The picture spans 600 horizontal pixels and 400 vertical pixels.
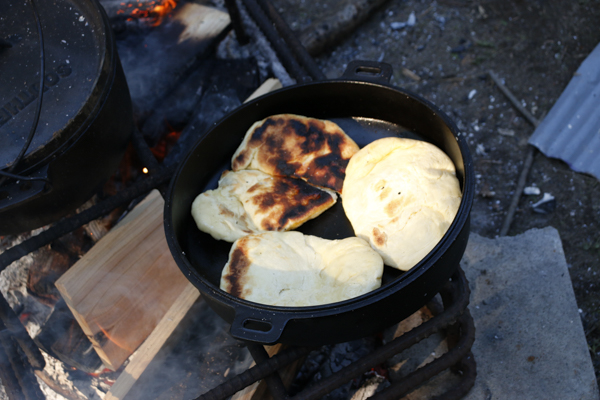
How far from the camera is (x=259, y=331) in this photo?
1.52m

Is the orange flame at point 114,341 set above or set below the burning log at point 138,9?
below

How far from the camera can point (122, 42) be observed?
367cm

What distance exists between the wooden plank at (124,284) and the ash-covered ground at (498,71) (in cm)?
225

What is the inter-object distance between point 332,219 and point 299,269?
40cm

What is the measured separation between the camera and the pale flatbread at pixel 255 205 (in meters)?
2.15

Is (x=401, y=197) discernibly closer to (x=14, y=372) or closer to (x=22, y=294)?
(x=14, y=372)

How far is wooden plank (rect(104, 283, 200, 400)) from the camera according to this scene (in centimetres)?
214

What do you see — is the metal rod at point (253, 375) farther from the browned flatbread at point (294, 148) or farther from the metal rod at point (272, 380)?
the browned flatbread at point (294, 148)

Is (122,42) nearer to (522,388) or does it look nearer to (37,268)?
(37,268)

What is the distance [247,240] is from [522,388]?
5.36ft

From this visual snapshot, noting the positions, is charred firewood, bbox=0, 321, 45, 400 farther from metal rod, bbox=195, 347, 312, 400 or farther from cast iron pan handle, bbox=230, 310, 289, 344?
cast iron pan handle, bbox=230, 310, 289, 344

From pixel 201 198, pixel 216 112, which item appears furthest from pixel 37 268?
pixel 216 112

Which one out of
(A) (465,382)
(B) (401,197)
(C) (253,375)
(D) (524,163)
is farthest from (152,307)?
(D) (524,163)

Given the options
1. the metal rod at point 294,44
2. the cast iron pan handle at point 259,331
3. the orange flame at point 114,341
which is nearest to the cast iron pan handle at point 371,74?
the metal rod at point 294,44
